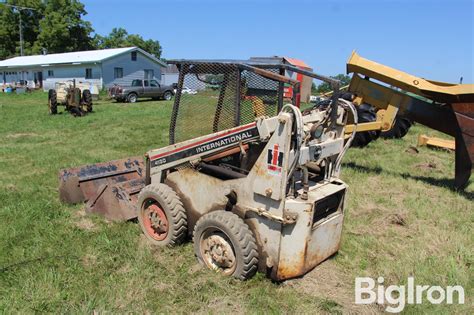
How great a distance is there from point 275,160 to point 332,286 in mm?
1367

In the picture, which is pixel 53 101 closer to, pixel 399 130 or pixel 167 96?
pixel 167 96

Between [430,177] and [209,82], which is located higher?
[209,82]

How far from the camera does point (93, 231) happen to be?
4.82 m

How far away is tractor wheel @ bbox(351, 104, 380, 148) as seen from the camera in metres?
9.50

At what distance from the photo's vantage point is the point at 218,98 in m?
4.13

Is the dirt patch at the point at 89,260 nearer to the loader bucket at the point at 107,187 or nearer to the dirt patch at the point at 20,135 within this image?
the loader bucket at the point at 107,187

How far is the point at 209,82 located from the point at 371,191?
3883mm

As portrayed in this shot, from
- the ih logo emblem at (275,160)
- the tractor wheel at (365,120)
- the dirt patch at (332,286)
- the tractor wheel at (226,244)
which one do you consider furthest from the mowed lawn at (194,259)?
the tractor wheel at (365,120)

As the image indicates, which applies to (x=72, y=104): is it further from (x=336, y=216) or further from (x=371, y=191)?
(x=336, y=216)

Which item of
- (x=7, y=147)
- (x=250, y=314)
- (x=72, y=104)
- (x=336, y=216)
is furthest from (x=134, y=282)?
(x=72, y=104)

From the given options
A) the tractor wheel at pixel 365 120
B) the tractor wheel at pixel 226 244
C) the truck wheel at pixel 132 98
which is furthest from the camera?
the truck wheel at pixel 132 98

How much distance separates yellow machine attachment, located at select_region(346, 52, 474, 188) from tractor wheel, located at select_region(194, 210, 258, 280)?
393 cm

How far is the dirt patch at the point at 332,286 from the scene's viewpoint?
3.50 metres

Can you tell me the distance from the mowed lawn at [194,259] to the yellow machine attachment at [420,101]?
88cm
